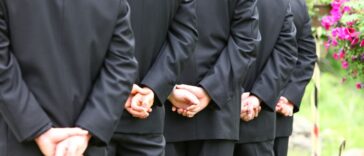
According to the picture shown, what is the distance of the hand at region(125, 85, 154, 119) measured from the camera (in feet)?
15.7

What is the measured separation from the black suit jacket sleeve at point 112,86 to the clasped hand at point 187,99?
46.6 inches

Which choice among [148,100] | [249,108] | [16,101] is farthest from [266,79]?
[16,101]

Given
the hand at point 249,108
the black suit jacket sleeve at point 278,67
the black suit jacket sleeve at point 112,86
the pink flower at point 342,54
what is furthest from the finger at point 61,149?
the pink flower at point 342,54

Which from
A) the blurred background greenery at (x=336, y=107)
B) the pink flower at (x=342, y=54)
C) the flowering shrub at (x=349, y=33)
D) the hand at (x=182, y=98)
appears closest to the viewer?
the hand at (x=182, y=98)

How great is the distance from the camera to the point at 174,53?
498 centimetres

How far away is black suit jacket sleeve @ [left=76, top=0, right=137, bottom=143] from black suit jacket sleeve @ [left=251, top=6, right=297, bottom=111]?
2.37m

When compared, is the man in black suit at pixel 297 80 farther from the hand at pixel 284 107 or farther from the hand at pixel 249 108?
the hand at pixel 249 108

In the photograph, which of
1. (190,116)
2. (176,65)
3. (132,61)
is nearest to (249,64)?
(190,116)

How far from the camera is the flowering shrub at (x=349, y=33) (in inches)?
259

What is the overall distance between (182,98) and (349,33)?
1.81 meters

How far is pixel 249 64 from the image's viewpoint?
5.88 metres

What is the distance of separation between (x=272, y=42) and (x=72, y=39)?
9.66 feet

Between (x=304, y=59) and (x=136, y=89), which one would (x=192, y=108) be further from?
(x=304, y=59)

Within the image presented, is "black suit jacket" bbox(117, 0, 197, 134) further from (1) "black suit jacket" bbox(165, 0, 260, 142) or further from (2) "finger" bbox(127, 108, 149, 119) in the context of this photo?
(1) "black suit jacket" bbox(165, 0, 260, 142)
